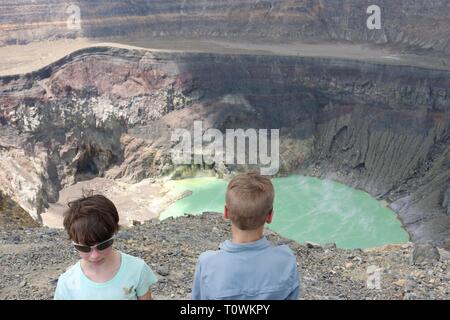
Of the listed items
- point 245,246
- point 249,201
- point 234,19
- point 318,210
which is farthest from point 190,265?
point 234,19

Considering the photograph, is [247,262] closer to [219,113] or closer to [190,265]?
[190,265]

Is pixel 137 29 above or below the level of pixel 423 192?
above

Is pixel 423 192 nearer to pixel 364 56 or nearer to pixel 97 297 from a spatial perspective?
pixel 364 56

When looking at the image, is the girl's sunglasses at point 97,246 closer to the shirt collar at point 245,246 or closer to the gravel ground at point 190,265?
the shirt collar at point 245,246

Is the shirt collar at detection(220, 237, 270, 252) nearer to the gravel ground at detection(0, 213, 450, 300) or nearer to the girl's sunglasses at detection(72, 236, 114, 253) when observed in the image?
the girl's sunglasses at detection(72, 236, 114, 253)

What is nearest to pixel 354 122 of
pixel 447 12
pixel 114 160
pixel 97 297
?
pixel 447 12

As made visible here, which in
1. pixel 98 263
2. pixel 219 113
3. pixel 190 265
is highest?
pixel 98 263

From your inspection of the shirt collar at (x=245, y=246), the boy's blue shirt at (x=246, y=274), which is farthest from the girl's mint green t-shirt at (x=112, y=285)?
the shirt collar at (x=245, y=246)
